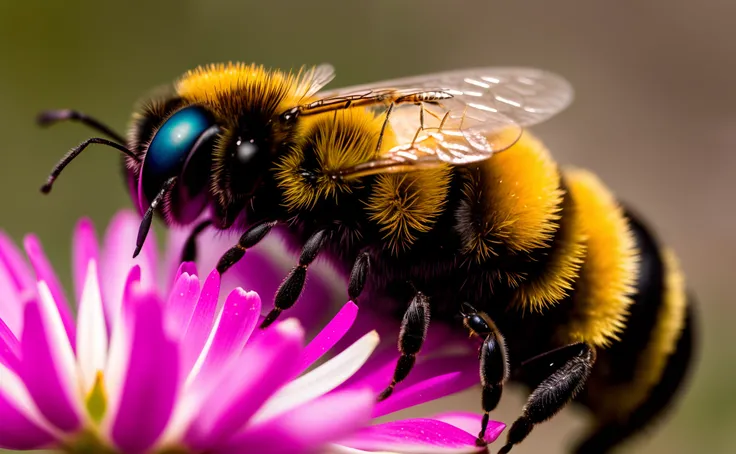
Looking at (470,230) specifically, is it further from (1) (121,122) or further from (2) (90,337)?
(1) (121,122)

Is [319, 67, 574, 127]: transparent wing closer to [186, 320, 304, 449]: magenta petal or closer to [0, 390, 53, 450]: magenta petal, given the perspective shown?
[186, 320, 304, 449]: magenta petal

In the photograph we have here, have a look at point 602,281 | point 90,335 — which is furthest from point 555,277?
point 90,335

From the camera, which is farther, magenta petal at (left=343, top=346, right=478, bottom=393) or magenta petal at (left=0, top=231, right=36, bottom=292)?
magenta petal at (left=0, top=231, right=36, bottom=292)

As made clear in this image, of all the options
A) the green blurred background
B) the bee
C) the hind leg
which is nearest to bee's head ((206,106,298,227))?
the bee

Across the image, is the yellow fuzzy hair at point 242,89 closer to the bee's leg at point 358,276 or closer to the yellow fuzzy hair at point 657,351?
the bee's leg at point 358,276

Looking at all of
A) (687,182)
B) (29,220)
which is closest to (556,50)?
(687,182)

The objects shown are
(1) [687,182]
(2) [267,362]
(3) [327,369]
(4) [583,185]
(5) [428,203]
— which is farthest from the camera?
(1) [687,182]
